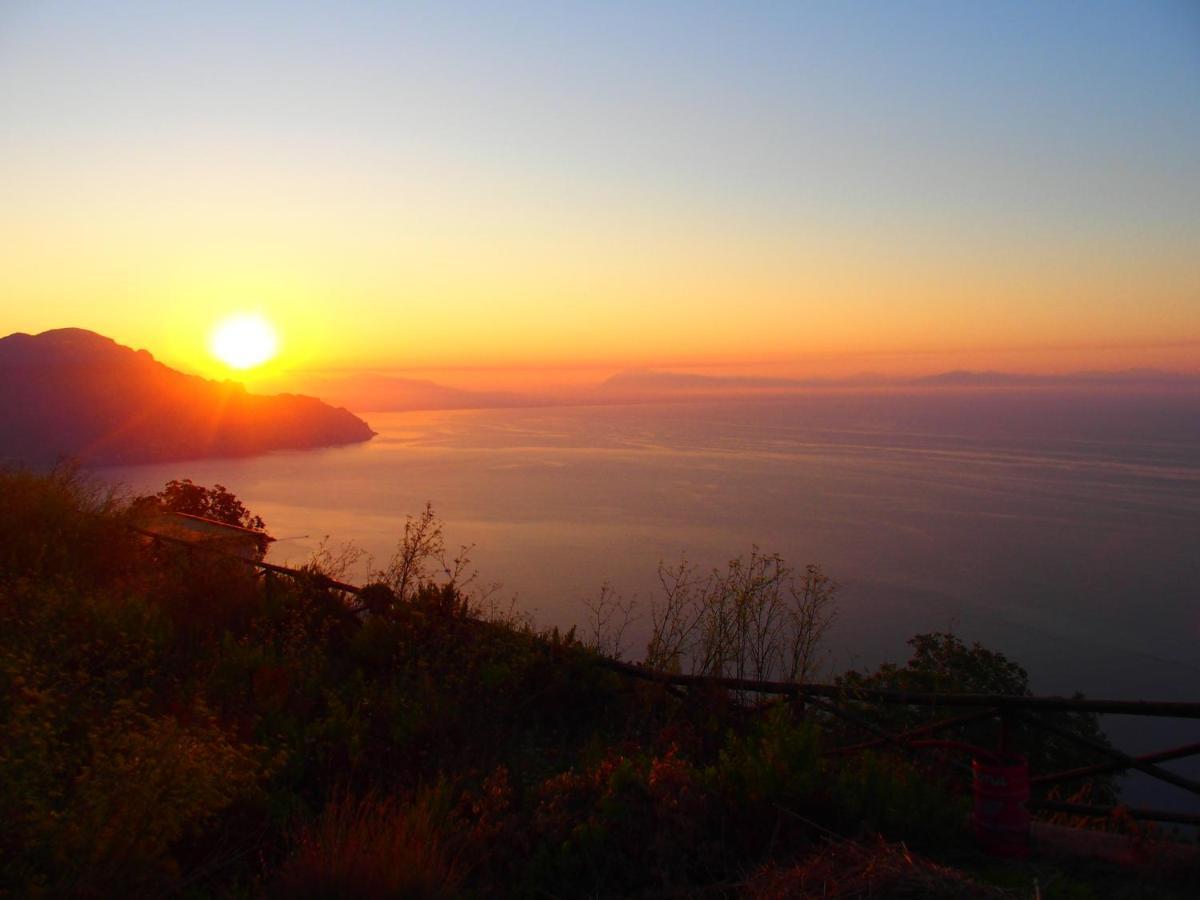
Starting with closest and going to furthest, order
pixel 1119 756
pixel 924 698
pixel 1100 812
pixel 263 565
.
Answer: pixel 1119 756 < pixel 1100 812 < pixel 924 698 < pixel 263 565

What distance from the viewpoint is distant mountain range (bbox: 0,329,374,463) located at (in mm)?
61000

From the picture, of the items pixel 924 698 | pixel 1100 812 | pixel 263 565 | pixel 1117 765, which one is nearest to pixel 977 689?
pixel 1100 812

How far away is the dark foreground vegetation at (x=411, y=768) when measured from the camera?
2.76 meters

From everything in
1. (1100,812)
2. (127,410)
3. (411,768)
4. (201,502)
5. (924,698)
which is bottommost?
(201,502)

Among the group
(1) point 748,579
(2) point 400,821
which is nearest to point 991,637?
(1) point 748,579

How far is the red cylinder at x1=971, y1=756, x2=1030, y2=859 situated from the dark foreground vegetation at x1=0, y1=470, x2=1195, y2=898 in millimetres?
120

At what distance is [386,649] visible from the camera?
6.08 metres

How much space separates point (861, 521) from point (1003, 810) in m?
45.7

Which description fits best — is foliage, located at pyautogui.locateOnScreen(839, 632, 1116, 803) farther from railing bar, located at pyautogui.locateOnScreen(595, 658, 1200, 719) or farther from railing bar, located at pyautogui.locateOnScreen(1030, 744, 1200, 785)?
railing bar, located at pyautogui.locateOnScreen(1030, 744, 1200, 785)

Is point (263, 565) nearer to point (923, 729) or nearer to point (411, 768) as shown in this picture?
point (411, 768)

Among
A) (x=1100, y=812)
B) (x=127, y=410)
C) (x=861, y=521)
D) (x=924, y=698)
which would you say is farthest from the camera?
(x=127, y=410)

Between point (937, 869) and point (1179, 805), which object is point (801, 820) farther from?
point (1179, 805)

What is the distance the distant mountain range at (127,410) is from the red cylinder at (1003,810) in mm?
59133

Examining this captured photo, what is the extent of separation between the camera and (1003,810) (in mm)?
3459
